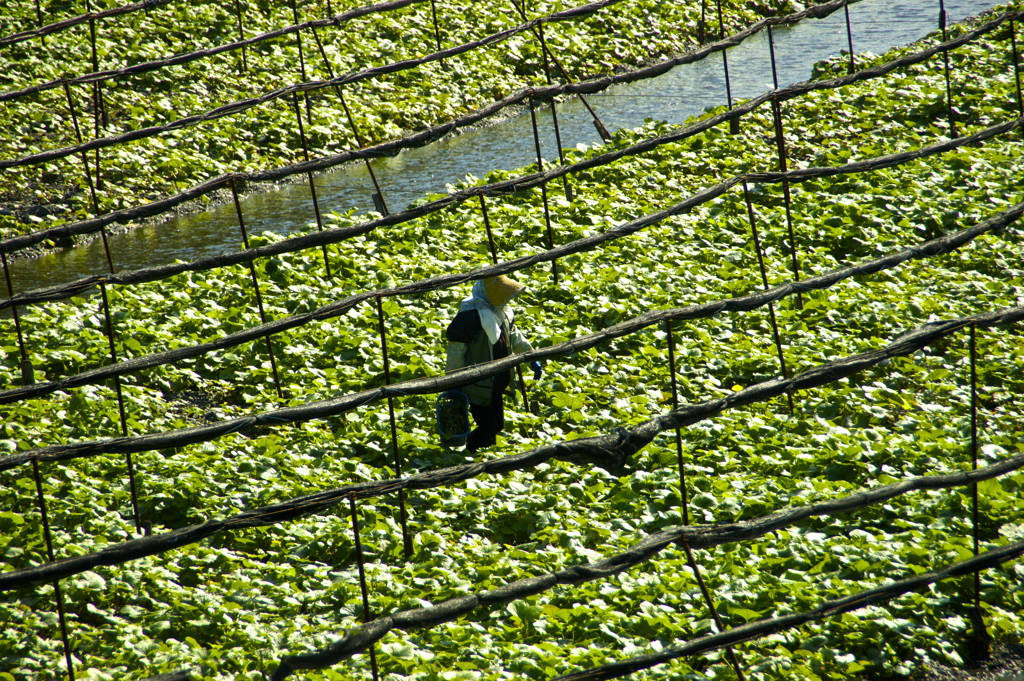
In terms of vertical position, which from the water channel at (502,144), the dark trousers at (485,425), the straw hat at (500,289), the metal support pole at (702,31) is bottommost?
the dark trousers at (485,425)

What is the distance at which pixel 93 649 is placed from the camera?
4008mm

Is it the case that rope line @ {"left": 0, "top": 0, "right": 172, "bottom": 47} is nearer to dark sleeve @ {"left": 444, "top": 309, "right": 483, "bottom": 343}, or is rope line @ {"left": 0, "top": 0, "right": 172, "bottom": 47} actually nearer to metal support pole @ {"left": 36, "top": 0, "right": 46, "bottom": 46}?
metal support pole @ {"left": 36, "top": 0, "right": 46, "bottom": 46}

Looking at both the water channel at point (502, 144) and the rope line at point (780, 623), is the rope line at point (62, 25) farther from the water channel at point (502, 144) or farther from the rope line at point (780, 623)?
the rope line at point (780, 623)

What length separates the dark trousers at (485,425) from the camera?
552cm

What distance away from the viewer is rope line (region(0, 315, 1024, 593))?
11.3ft

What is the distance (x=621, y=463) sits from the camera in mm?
4051

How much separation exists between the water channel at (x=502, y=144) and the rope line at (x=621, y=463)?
5.36 meters

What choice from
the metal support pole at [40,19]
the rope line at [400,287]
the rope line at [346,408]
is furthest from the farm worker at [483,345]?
the metal support pole at [40,19]

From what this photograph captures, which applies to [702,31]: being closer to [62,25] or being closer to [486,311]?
[62,25]

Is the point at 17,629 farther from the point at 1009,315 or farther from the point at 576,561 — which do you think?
the point at 1009,315

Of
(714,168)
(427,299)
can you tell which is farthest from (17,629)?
(714,168)

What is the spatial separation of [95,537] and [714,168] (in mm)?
6703

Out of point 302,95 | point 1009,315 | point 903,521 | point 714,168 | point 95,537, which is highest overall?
point 302,95

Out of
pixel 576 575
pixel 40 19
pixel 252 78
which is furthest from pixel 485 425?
pixel 40 19
